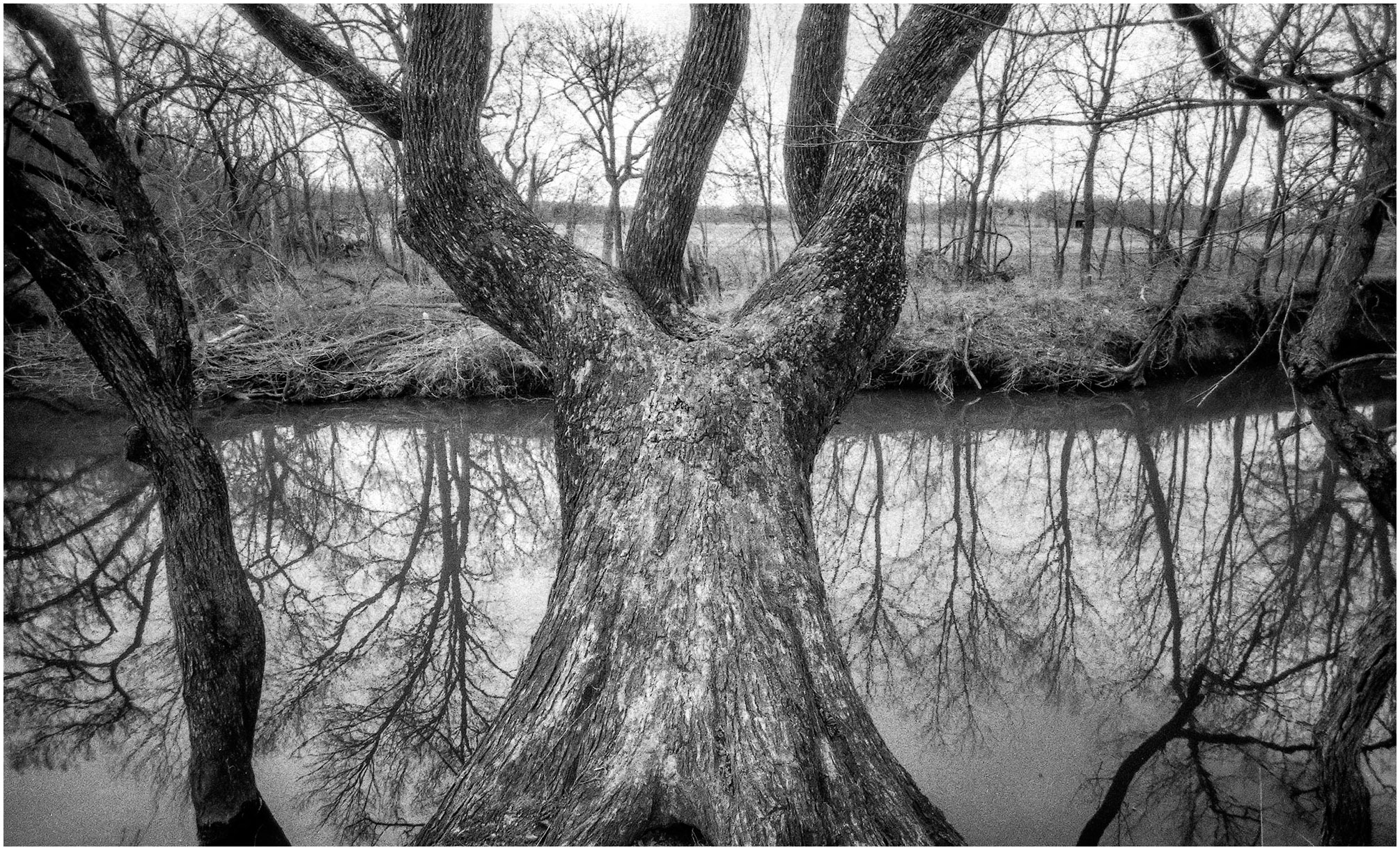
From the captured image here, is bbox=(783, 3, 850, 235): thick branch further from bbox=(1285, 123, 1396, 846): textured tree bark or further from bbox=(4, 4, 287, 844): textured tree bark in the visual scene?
bbox=(4, 4, 287, 844): textured tree bark

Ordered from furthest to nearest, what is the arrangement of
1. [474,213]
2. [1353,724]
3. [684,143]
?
[684,143] → [474,213] → [1353,724]

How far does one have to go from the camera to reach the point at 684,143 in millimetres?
4023

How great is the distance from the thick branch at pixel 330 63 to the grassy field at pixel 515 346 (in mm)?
6699

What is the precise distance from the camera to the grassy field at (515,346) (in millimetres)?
10883

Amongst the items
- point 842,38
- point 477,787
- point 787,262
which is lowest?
point 477,787

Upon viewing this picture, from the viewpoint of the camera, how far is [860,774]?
205 cm

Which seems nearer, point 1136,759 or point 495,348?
point 1136,759

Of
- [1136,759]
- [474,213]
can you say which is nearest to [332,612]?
[474,213]

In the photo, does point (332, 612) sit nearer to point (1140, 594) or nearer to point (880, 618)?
point (880, 618)

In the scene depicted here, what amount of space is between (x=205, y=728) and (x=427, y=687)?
1124 mm

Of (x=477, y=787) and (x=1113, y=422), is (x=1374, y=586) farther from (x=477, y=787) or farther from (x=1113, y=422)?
(x=477, y=787)

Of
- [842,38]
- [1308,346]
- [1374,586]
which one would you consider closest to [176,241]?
[842,38]

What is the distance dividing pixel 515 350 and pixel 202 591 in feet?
28.2

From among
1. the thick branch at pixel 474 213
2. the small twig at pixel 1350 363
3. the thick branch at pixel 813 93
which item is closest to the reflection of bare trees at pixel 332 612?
the thick branch at pixel 474 213
